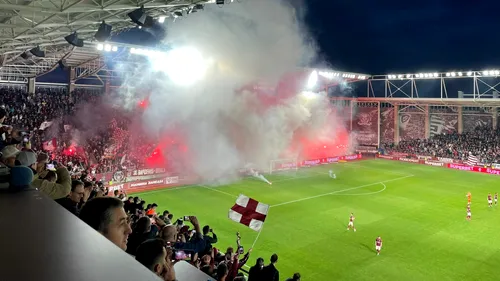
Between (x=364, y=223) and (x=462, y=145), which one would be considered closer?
(x=364, y=223)

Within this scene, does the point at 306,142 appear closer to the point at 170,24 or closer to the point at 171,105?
the point at 171,105

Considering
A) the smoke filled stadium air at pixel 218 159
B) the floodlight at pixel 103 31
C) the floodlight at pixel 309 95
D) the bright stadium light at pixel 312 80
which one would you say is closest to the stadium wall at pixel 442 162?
the smoke filled stadium air at pixel 218 159

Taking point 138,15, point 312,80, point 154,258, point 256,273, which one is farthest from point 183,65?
point 154,258

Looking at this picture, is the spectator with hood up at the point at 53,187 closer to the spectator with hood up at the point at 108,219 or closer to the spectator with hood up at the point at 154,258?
the spectator with hood up at the point at 108,219

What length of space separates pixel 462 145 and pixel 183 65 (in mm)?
35467

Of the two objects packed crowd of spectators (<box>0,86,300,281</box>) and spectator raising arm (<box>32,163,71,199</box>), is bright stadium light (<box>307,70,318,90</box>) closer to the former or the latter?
packed crowd of spectators (<box>0,86,300,281</box>)

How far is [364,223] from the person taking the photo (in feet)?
70.9

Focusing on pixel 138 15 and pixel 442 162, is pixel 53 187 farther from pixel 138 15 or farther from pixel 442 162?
pixel 442 162

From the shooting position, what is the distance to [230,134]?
1497 inches

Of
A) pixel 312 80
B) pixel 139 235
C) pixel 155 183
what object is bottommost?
pixel 155 183

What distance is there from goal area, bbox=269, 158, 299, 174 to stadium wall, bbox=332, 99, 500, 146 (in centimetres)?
1750

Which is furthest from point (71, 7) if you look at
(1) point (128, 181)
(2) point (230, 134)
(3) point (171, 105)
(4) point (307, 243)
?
(2) point (230, 134)

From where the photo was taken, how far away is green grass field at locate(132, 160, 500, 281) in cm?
1571

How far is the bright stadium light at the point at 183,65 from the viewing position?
33.3m
